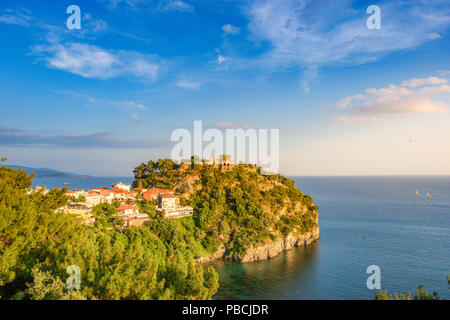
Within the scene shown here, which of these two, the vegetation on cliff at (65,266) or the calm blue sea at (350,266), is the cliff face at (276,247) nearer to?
the calm blue sea at (350,266)

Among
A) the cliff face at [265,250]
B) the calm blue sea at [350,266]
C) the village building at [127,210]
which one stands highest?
the village building at [127,210]

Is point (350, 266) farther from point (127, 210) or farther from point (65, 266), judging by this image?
point (65, 266)

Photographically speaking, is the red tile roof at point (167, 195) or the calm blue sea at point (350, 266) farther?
the red tile roof at point (167, 195)

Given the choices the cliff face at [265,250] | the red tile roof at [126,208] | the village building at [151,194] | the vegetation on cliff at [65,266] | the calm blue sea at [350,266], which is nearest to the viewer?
the vegetation on cliff at [65,266]

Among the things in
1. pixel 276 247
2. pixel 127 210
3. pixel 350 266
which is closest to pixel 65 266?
pixel 127 210

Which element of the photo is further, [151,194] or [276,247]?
[151,194]

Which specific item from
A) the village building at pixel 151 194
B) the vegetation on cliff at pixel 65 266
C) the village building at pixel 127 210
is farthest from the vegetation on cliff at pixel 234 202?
the vegetation on cliff at pixel 65 266

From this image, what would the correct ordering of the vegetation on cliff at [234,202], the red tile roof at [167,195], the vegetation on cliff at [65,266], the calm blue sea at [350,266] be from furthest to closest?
the red tile roof at [167,195] → the vegetation on cliff at [234,202] → the calm blue sea at [350,266] → the vegetation on cliff at [65,266]

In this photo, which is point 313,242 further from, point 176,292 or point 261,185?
point 176,292

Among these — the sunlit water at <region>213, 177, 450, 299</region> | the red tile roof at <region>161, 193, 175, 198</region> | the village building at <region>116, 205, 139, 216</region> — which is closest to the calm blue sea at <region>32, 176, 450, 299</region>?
the sunlit water at <region>213, 177, 450, 299</region>
